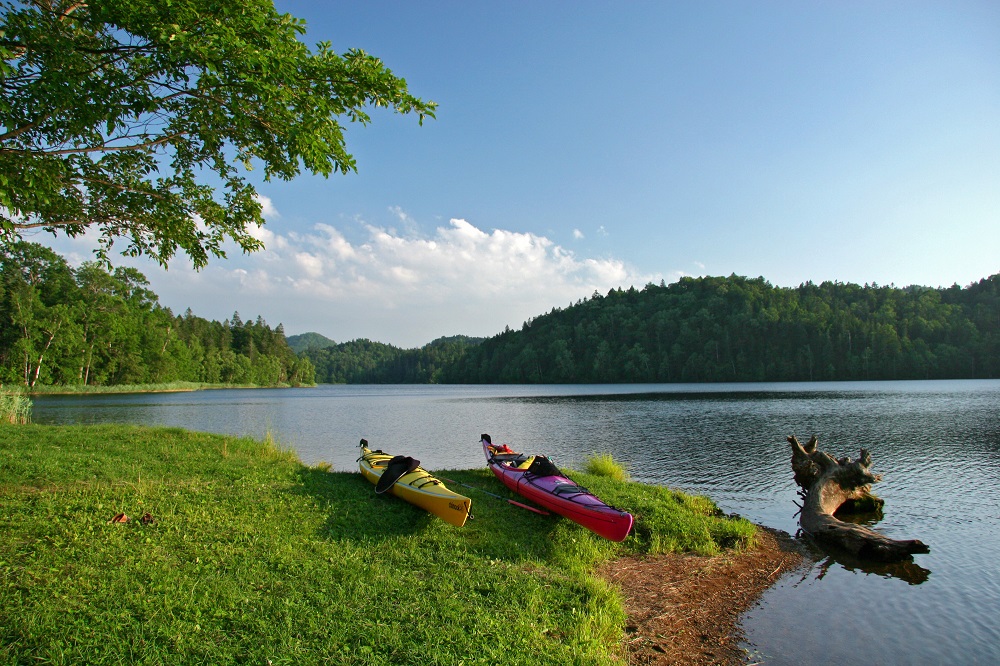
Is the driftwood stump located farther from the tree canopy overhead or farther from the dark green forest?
the dark green forest

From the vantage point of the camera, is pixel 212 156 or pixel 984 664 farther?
pixel 212 156

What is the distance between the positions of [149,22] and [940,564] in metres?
15.6

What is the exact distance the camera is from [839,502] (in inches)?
557

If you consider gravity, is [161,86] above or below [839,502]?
above

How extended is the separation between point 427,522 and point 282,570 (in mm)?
2924

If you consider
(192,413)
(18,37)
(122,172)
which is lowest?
(192,413)

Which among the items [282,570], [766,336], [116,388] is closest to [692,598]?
[282,570]

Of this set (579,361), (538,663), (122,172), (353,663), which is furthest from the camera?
(579,361)

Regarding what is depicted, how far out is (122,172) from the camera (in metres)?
8.29

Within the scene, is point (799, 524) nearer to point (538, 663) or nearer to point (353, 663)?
point (538, 663)

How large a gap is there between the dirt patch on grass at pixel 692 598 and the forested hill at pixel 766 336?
113 m

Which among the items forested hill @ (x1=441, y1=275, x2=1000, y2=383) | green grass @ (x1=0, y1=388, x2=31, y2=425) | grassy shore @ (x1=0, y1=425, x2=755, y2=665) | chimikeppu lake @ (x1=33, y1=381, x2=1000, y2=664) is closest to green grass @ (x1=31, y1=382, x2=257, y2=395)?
chimikeppu lake @ (x1=33, y1=381, x2=1000, y2=664)

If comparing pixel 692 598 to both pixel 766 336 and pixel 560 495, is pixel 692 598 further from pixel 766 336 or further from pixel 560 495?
pixel 766 336

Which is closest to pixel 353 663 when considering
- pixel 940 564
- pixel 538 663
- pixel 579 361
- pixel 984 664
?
pixel 538 663
